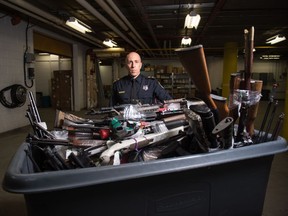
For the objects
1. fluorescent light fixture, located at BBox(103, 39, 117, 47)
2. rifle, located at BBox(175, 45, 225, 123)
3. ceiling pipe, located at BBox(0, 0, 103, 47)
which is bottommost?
rifle, located at BBox(175, 45, 225, 123)

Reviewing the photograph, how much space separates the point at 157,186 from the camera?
60cm

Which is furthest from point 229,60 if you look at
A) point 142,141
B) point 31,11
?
point 142,141

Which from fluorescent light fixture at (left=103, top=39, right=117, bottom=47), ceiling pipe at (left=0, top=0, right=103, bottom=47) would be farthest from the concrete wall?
fluorescent light fixture at (left=103, top=39, right=117, bottom=47)

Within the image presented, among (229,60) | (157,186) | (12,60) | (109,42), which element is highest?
(109,42)

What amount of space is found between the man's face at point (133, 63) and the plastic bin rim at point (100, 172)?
164cm

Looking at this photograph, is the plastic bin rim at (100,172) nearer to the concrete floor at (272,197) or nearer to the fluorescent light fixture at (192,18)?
the concrete floor at (272,197)

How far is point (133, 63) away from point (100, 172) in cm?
175

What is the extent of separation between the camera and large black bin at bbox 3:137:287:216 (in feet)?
1.71

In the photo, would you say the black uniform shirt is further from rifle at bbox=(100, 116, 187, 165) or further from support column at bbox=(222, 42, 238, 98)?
support column at bbox=(222, 42, 238, 98)

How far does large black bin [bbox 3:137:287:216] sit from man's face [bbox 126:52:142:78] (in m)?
1.63

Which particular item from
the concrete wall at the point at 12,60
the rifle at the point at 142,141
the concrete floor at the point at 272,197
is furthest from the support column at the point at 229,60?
the rifle at the point at 142,141

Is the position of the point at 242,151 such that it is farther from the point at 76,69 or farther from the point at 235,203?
the point at 76,69

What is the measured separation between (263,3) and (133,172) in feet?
16.3

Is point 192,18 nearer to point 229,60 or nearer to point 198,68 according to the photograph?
point 198,68
